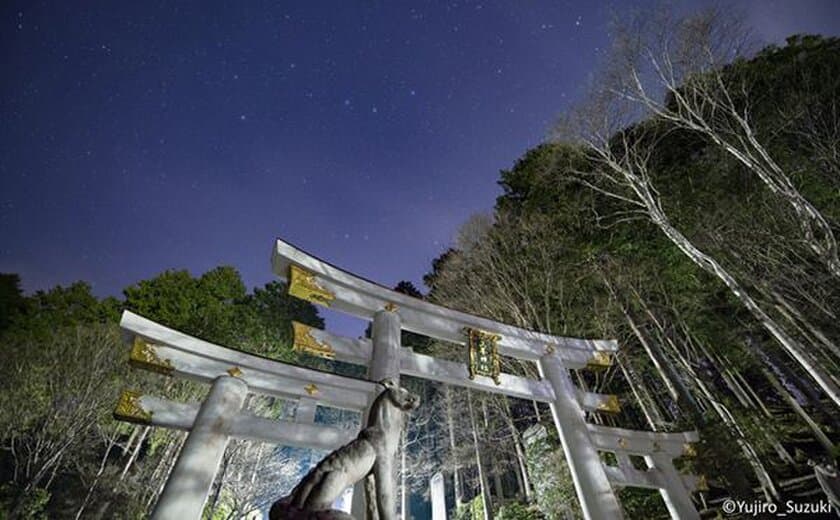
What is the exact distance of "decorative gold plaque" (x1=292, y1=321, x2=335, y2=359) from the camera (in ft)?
15.0

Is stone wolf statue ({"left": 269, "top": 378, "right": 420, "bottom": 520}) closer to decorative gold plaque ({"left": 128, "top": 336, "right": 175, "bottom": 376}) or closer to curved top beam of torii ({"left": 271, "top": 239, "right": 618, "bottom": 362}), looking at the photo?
curved top beam of torii ({"left": 271, "top": 239, "right": 618, "bottom": 362})

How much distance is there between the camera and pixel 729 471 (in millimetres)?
6312

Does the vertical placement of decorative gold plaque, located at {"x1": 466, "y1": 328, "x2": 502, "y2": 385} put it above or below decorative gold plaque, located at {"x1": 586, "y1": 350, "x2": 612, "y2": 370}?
below

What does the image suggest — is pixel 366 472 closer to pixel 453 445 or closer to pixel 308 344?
pixel 308 344

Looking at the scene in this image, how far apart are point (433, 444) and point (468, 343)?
14.7 meters

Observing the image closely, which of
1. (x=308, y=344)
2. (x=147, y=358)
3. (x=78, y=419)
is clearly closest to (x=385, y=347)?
(x=308, y=344)

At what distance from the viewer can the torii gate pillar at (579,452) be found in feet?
16.2

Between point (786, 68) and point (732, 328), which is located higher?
point (786, 68)

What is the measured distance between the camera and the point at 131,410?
375 centimetres

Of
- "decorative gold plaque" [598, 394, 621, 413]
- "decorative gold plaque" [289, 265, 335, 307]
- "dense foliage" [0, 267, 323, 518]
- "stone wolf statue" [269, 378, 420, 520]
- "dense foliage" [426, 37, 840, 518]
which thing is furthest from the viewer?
"dense foliage" [0, 267, 323, 518]

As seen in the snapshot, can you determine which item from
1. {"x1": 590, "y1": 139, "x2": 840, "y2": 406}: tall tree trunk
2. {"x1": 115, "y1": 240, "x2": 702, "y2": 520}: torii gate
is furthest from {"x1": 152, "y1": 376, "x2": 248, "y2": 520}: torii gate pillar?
{"x1": 590, "y1": 139, "x2": 840, "y2": 406}: tall tree trunk

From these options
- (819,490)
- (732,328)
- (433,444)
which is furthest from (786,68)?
(433,444)

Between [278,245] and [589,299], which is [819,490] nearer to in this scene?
[589,299]

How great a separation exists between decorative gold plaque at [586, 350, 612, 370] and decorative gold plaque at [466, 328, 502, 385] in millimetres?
2286
